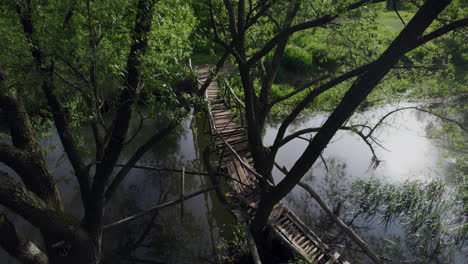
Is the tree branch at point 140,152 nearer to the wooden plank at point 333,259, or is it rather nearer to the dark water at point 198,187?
the dark water at point 198,187

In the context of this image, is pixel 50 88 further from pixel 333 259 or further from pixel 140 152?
pixel 333 259

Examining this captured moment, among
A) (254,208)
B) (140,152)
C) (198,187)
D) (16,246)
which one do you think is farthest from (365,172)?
(16,246)

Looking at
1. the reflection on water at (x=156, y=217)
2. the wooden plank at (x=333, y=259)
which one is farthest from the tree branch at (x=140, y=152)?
the wooden plank at (x=333, y=259)

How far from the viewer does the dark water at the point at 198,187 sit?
754 cm

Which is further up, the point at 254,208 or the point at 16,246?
the point at 254,208

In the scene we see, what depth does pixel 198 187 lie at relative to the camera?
9.86 m

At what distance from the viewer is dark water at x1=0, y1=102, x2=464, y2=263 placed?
7539mm

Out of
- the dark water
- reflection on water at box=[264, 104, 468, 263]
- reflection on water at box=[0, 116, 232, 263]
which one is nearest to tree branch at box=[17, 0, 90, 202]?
reflection on water at box=[0, 116, 232, 263]

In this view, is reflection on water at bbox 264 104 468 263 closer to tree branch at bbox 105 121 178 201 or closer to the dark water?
the dark water

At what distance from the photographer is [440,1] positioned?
3137 millimetres

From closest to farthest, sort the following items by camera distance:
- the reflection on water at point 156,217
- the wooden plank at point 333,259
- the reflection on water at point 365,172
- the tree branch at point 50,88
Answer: the tree branch at point 50,88 < the wooden plank at point 333,259 < the reflection on water at point 156,217 < the reflection on water at point 365,172

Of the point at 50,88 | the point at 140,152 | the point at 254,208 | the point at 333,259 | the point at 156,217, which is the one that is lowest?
the point at 333,259

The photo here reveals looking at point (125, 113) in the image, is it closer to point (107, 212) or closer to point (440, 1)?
point (440, 1)

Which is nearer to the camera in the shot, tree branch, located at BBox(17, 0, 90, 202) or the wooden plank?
tree branch, located at BBox(17, 0, 90, 202)
